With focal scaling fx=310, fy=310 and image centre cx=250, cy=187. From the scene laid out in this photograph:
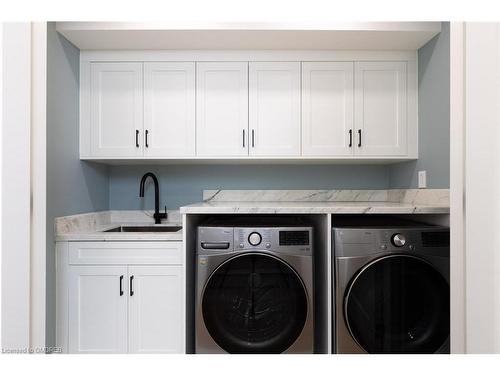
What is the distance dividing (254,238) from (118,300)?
0.90 m

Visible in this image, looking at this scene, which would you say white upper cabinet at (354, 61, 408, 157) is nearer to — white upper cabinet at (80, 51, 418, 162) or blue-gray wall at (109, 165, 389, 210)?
white upper cabinet at (80, 51, 418, 162)

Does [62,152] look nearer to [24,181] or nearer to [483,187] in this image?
[24,181]

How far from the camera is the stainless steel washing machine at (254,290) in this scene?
5.61 feet

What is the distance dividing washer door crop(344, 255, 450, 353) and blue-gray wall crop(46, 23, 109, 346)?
1666 mm

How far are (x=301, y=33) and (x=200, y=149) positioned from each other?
978 millimetres

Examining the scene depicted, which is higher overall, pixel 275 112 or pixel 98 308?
pixel 275 112

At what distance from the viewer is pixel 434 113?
1.93 metres

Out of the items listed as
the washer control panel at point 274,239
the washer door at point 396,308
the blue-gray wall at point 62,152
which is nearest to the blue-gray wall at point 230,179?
the blue-gray wall at point 62,152

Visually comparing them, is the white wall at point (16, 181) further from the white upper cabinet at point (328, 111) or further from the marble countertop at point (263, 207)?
the white upper cabinet at point (328, 111)

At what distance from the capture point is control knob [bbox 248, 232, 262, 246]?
67.4 inches

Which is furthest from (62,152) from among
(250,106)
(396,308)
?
(396,308)

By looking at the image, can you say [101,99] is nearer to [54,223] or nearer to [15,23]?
[54,223]

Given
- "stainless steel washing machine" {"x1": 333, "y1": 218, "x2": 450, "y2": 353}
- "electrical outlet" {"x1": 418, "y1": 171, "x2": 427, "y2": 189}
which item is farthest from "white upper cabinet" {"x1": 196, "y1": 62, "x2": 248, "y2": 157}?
"electrical outlet" {"x1": 418, "y1": 171, "x2": 427, "y2": 189}

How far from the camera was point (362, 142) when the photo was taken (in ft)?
7.06
